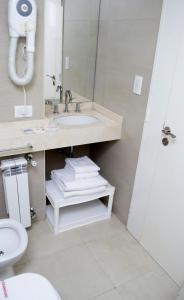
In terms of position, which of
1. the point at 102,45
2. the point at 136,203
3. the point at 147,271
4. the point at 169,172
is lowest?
the point at 147,271

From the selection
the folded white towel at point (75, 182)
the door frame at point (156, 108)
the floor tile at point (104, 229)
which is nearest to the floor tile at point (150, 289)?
the door frame at point (156, 108)

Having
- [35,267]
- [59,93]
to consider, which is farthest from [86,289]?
[59,93]

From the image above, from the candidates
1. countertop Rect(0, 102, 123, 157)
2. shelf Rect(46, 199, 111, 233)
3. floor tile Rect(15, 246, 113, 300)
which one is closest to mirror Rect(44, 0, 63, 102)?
countertop Rect(0, 102, 123, 157)

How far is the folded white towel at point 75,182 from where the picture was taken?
1971 millimetres

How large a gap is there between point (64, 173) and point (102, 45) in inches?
44.6

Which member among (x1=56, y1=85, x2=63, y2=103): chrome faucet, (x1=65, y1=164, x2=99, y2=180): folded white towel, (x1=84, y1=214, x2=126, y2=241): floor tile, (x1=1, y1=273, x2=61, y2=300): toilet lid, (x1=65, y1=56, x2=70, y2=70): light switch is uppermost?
(x1=65, y1=56, x2=70, y2=70): light switch

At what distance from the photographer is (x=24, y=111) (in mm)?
1758

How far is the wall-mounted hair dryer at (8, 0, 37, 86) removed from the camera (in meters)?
1.41

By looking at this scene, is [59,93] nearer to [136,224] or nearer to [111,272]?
[136,224]

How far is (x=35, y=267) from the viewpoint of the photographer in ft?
5.79

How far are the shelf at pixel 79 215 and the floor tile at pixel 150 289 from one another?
637 mm

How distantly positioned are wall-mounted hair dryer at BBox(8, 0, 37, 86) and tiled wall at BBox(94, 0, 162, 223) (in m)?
0.70

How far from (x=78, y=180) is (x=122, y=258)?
68 centimetres

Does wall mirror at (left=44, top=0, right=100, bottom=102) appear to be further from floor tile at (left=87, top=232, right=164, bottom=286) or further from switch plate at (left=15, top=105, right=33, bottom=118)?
floor tile at (left=87, top=232, right=164, bottom=286)
